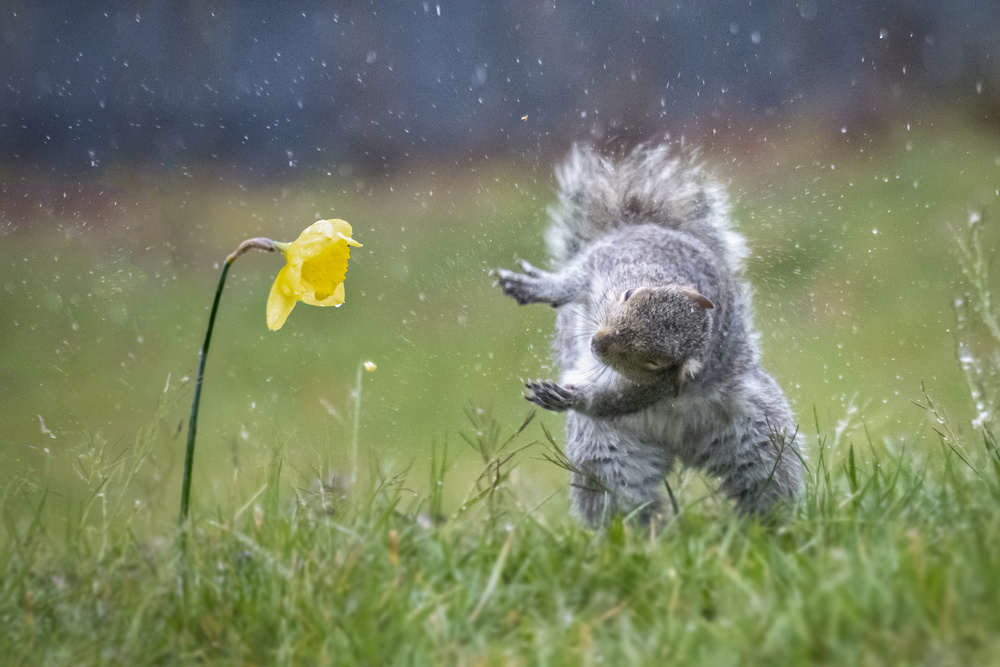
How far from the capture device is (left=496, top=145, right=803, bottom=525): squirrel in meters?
2.40

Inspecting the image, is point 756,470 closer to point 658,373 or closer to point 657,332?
point 658,373

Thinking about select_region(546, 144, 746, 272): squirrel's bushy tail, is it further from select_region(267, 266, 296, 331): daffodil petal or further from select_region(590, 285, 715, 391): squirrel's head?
select_region(267, 266, 296, 331): daffodil petal

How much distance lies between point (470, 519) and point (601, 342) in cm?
62

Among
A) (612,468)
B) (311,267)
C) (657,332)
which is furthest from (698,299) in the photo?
(311,267)

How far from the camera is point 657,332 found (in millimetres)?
2361

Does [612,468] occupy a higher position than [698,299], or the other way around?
[698,299]

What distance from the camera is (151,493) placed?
2049 mm

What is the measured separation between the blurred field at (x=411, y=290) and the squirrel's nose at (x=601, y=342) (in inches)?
35.7

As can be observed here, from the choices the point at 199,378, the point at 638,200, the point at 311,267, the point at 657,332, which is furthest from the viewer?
the point at 638,200

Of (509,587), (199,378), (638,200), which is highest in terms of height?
(638,200)

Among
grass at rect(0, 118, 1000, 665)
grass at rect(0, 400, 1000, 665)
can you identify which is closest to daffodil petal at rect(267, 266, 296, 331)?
grass at rect(0, 118, 1000, 665)

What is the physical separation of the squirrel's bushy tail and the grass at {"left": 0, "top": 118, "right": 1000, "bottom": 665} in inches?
11.1

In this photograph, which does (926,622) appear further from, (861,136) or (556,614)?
(861,136)

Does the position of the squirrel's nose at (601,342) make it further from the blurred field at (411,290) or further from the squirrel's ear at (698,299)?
the blurred field at (411,290)
